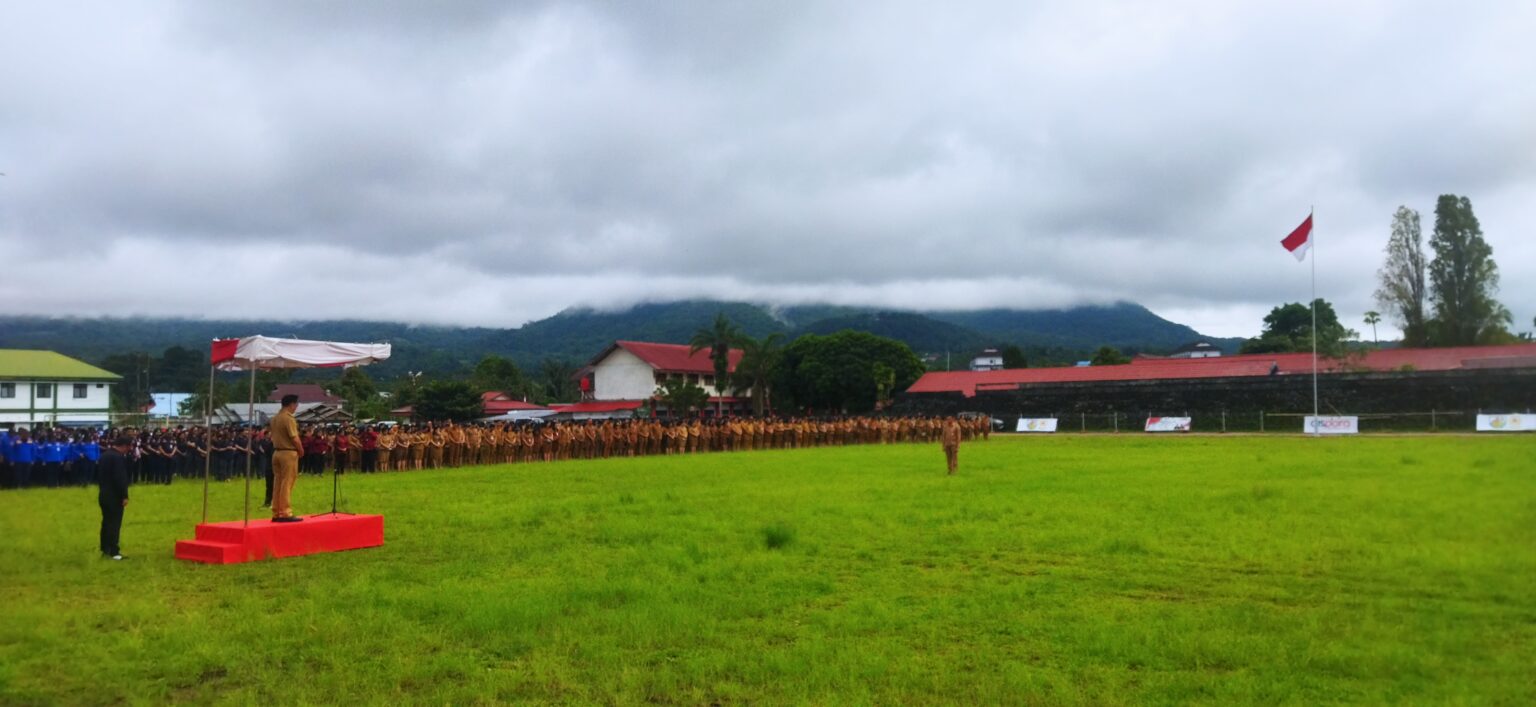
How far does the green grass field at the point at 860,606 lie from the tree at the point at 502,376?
263ft

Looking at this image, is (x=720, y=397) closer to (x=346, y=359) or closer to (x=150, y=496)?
(x=150, y=496)

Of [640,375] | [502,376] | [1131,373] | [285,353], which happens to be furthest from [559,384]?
[285,353]

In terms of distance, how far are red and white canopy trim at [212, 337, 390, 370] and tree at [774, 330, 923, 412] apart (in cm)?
5679

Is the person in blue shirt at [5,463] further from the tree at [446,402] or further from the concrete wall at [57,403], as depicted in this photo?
the tree at [446,402]

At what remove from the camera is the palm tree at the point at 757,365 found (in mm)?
71375

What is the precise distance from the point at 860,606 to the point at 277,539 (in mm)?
6593

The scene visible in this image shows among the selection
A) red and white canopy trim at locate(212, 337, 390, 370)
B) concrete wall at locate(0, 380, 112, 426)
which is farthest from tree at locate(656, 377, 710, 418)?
red and white canopy trim at locate(212, 337, 390, 370)

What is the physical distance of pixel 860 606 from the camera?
24.7 feet

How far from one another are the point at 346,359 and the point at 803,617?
24.7 ft

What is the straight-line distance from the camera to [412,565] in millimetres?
9797

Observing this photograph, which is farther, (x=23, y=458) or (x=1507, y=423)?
(x=23, y=458)

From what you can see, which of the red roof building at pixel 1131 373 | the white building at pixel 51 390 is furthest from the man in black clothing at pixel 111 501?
the white building at pixel 51 390

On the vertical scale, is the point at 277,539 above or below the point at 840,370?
below

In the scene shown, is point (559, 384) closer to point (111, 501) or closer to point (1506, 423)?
point (111, 501)
